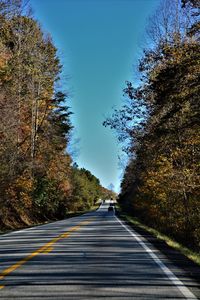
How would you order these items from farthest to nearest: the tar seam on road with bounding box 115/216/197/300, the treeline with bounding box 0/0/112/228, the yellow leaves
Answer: the yellow leaves < the treeline with bounding box 0/0/112/228 < the tar seam on road with bounding box 115/216/197/300

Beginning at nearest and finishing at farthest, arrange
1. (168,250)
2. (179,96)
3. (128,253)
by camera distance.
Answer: (128,253)
(168,250)
(179,96)

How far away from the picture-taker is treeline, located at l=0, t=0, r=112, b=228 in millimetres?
33494

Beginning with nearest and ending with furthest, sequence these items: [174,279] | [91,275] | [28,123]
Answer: [174,279]
[91,275]
[28,123]

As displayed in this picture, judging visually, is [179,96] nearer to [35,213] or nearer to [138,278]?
[138,278]

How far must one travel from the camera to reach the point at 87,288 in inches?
324

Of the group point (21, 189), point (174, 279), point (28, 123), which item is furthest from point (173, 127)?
point (28, 123)

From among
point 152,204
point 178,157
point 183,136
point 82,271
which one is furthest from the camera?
point 152,204

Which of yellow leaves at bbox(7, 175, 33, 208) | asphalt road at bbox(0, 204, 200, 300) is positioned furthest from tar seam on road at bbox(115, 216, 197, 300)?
yellow leaves at bbox(7, 175, 33, 208)

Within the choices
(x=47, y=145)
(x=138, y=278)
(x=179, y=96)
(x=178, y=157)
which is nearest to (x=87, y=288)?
(x=138, y=278)

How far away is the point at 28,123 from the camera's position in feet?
170

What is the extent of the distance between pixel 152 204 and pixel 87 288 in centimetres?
2477

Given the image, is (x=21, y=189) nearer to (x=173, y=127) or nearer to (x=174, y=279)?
(x=173, y=127)

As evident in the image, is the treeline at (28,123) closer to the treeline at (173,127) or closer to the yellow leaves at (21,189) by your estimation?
the yellow leaves at (21,189)

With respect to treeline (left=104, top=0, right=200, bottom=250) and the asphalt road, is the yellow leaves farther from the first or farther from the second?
the asphalt road
